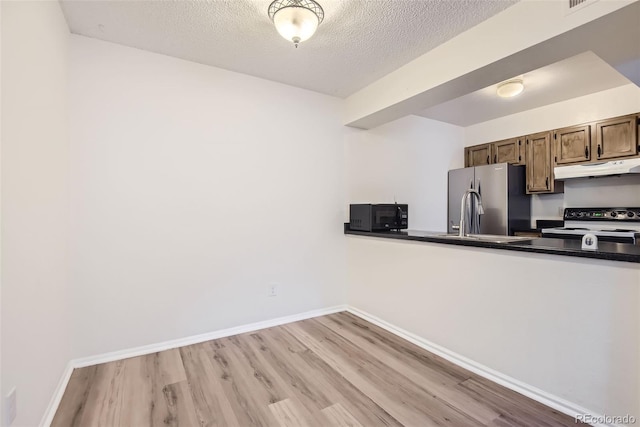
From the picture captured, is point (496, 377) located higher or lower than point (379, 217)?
lower

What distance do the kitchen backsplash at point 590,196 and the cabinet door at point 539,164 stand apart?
0.82 feet

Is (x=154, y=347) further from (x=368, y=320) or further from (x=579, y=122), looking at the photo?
(x=579, y=122)

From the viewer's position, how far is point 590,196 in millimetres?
3471

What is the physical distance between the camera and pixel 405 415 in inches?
64.8

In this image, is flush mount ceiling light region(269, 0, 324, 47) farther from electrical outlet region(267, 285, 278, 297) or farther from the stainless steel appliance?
the stainless steel appliance

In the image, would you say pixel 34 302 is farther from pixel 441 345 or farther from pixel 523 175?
pixel 523 175

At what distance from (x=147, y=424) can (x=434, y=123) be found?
4.41 metres

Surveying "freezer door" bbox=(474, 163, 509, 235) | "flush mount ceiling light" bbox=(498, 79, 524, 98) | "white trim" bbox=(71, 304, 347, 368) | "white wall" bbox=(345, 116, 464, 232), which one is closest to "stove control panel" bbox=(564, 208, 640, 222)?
"freezer door" bbox=(474, 163, 509, 235)

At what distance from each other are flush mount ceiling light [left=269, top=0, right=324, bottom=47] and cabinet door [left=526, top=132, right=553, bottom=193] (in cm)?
329

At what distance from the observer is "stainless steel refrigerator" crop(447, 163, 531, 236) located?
12.1ft

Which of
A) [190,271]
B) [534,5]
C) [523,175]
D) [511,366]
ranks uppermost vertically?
[534,5]

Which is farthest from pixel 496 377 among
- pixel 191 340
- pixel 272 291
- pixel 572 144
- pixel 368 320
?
pixel 572 144

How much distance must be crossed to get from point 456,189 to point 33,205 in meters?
4.42

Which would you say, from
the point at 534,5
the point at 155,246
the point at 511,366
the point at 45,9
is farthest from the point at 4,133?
the point at 511,366
